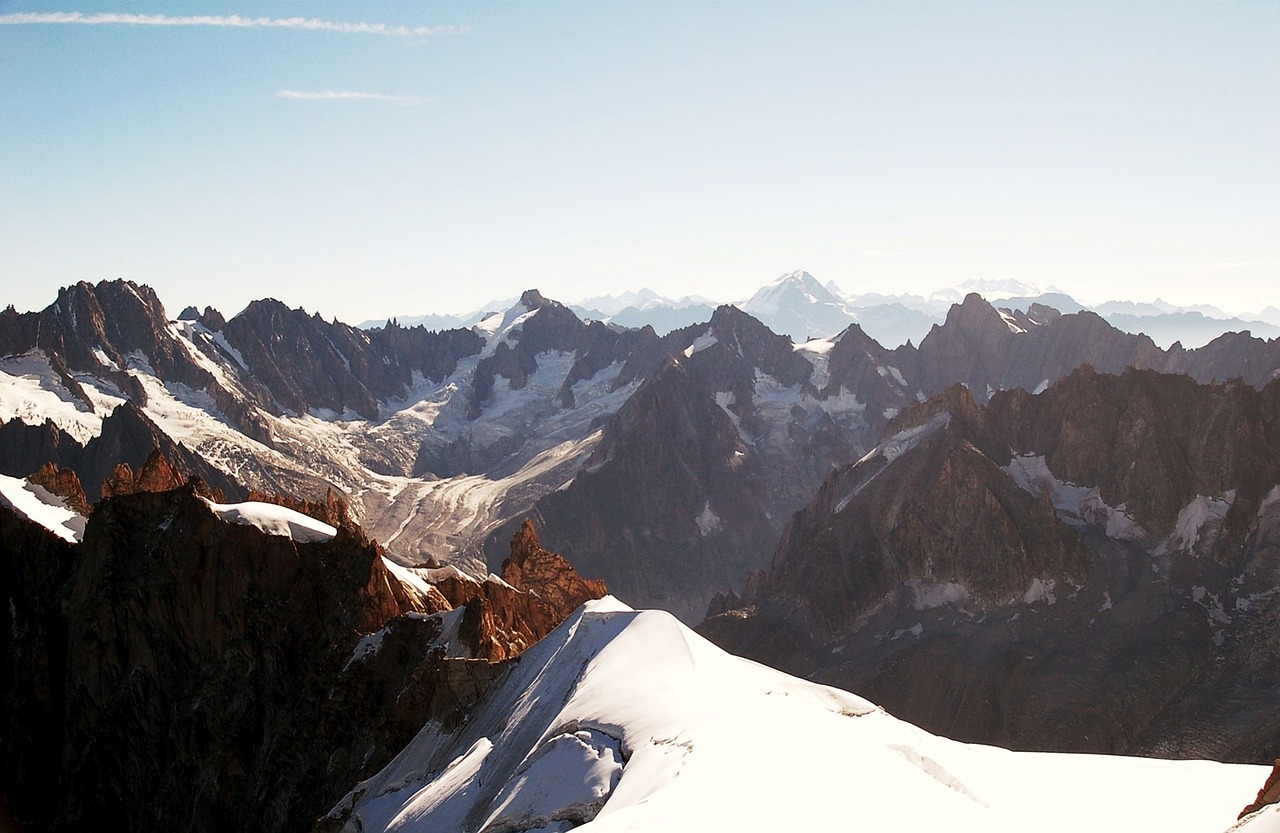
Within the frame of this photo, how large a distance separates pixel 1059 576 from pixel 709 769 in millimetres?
91974

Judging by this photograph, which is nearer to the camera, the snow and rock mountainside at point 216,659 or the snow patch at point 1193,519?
the snow and rock mountainside at point 216,659

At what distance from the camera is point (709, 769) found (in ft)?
94.1

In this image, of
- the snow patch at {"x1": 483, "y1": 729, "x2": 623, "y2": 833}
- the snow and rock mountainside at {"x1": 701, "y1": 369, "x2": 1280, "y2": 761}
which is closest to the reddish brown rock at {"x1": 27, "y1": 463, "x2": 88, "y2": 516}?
the snow patch at {"x1": 483, "y1": 729, "x2": 623, "y2": 833}

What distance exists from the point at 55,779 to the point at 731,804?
188 feet

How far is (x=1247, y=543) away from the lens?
10262 centimetres

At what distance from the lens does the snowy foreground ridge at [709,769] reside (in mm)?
27266

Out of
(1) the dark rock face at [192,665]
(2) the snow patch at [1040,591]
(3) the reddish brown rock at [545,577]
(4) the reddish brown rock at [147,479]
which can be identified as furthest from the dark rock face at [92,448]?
(2) the snow patch at [1040,591]

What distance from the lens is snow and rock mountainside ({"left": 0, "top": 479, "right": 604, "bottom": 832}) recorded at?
5303 centimetres

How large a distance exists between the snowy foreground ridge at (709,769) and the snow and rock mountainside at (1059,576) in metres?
48.2

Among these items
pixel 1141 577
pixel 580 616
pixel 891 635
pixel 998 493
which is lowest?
pixel 891 635

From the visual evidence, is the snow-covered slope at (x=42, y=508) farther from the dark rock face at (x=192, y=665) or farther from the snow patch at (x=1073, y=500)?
the snow patch at (x=1073, y=500)

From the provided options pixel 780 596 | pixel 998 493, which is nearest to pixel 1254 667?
pixel 998 493

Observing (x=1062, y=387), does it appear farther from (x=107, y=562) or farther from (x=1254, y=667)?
(x=107, y=562)

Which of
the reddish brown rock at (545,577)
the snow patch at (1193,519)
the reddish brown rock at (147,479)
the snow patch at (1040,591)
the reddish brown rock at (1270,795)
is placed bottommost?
the snow patch at (1040,591)
